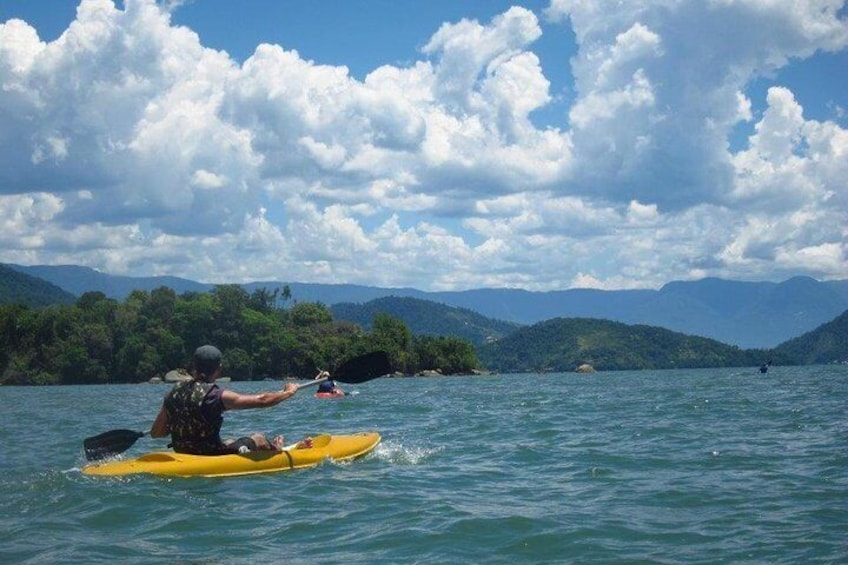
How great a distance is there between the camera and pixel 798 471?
478 inches

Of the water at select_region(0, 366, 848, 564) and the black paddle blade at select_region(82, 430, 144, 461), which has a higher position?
the black paddle blade at select_region(82, 430, 144, 461)

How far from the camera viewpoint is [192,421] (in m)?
11.8

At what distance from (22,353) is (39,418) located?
79573 mm

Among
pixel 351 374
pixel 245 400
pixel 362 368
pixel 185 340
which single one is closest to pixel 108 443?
pixel 245 400

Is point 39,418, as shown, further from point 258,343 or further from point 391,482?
point 258,343

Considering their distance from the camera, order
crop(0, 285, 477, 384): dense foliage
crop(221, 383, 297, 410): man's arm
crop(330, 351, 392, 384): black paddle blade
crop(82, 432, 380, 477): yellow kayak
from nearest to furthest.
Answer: crop(221, 383, 297, 410): man's arm
crop(82, 432, 380, 477): yellow kayak
crop(330, 351, 392, 384): black paddle blade
crop(0, 285, 477, 384): dense foliage

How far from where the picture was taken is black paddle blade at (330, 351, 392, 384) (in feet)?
51.6

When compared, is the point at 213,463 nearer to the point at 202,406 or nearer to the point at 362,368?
the point at 202,406

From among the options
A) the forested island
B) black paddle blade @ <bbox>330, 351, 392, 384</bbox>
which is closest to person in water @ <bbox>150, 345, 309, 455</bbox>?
black paddle blade @ <bbox>330, 351, 392, 384</bbox>

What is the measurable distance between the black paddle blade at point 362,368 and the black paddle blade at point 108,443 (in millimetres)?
3599

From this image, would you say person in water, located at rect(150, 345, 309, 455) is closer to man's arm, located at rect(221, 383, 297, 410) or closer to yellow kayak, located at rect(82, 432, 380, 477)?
man's arm, located at rect(221, 383, 297, 410)

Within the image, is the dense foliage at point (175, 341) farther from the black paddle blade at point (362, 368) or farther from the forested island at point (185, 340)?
the black paddle blade at point (362, 368)

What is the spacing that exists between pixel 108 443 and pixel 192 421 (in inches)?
103

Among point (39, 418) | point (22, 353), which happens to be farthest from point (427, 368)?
point (39, 418)
